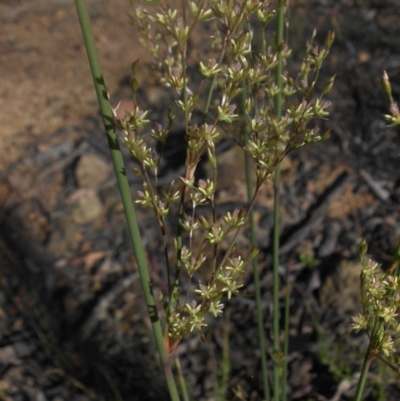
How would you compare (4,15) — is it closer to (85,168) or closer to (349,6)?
(85,168)

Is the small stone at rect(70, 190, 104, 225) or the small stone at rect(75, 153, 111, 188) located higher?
the small stone at rect(75, 153, 111, 188)

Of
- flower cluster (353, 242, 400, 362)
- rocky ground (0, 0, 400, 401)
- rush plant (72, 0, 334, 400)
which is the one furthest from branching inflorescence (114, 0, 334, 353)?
rocky ground (0, 0, 400, 401)

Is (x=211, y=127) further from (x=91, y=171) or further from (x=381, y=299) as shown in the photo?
(x=91, y=171)

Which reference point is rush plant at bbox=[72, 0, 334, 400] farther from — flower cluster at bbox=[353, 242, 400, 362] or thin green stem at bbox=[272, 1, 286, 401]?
flower cluster at bbox=[353, 242, 400, 362]

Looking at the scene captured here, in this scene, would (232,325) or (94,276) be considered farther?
(94,276)

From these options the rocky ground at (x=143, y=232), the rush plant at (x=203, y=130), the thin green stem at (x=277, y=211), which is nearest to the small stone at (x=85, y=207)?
the rocky ground at (x=143, y=232)

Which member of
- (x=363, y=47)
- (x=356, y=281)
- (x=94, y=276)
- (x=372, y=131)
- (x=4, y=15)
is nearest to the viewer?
(x=356, y=281)

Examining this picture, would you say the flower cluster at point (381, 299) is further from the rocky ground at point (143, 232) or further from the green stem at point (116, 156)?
the rocky ground at point (143, 232)

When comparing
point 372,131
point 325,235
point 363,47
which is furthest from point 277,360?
point 363,47
